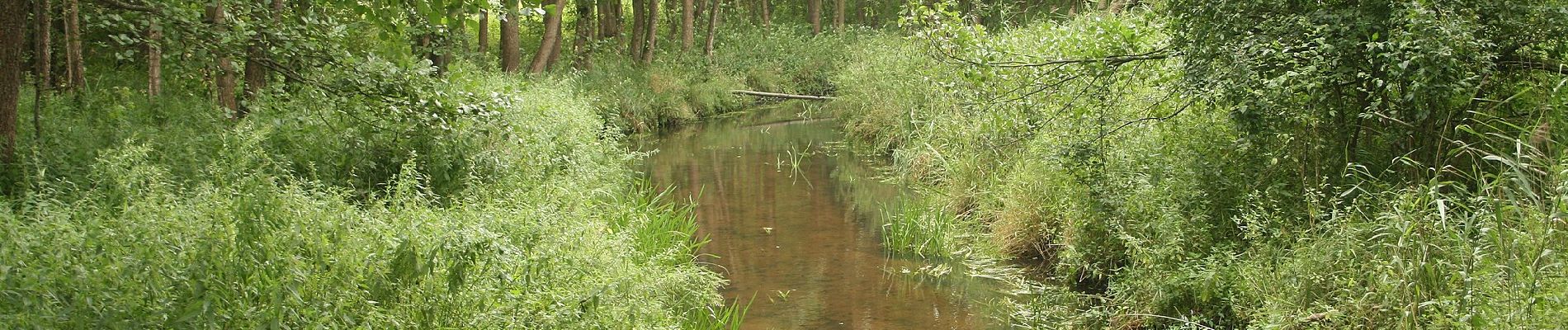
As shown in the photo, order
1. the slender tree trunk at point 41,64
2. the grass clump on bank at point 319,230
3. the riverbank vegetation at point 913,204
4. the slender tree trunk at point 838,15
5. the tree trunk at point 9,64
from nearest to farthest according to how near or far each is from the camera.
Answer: the grass clump on bank at point 319,230 < the riverbank vegetation at point 913,204 < the tree trunk at point 9,64 < the slender tree trunk at point 41,64 < the slender tree trunk at point 838,15

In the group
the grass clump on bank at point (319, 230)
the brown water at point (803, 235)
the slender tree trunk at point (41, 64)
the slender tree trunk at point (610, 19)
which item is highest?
the slender tree trunk at point (41, 64)

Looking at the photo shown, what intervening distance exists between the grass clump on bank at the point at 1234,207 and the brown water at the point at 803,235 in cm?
57

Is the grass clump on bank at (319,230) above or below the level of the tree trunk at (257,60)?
below

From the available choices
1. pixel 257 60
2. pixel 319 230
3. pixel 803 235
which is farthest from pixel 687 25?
pixel 319 230

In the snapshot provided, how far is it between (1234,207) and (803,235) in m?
4.49

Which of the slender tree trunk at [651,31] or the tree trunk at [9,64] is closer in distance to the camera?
the tree trunk at [9,64]

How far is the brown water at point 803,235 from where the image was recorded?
26.3 ft

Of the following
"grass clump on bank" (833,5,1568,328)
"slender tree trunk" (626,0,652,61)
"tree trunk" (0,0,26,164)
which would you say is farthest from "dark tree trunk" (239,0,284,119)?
"slender tree trunk" (626,0,652,61)

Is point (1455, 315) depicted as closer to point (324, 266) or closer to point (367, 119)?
point (324, 266)

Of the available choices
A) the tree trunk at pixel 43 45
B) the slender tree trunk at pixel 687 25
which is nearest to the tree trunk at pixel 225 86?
the tree trunk at pixel 43 45

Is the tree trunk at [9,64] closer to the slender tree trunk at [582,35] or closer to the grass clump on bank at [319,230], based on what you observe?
the grass clump on bank at [319,230]

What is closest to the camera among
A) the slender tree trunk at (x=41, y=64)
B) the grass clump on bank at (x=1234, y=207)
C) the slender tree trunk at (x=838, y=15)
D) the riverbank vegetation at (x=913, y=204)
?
the riverbank vegetation at (x=913, y=204)

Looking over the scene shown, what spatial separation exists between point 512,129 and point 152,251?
4.03 metres

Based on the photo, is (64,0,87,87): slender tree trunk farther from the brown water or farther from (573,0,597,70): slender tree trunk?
(573,0,597,70): slender tree trunk
